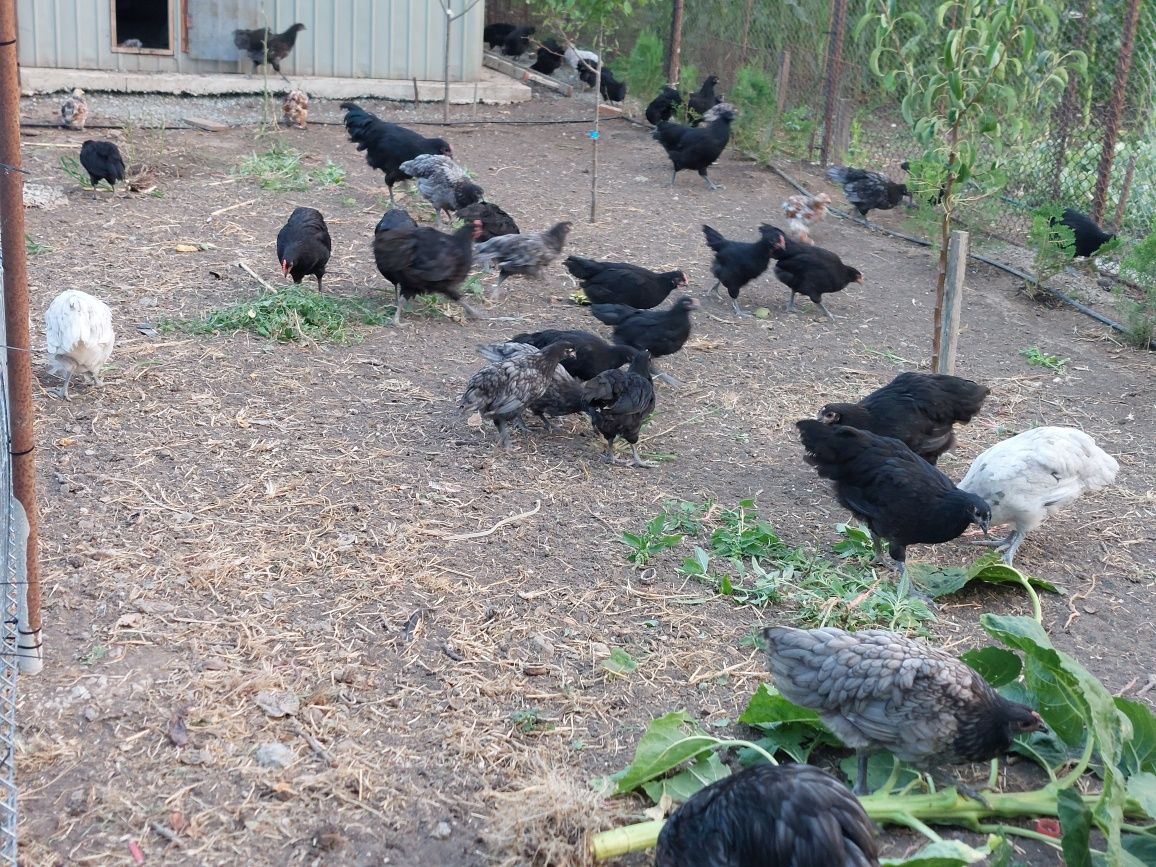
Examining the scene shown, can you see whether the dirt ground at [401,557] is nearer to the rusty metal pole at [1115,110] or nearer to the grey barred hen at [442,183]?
the grey barred hen at [442,183]

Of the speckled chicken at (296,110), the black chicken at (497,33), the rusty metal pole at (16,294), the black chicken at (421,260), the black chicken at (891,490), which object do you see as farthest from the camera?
the black chicken at (497,33)

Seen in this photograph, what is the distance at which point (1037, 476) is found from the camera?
532cm

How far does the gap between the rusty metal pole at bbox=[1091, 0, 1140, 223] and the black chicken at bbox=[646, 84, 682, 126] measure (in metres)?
5.81

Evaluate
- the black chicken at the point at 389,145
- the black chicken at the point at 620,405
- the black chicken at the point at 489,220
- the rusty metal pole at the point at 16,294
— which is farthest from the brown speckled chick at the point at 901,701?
the black chicken at the point at 389,145

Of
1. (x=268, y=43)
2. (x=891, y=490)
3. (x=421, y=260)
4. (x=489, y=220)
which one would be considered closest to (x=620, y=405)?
(x=891, y=490)

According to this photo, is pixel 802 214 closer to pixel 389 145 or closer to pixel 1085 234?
pixel 1085 234

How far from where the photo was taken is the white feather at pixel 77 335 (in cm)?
610

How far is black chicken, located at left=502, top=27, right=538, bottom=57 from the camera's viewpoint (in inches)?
814

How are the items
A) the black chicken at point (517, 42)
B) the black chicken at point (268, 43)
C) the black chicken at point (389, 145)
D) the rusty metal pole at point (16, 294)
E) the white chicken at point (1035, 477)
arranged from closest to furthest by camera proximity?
the rusty metal pole at point (16, 294), the white chicken at point (1035, 477), the black chicken at point (389, 145), the black chicken at point (268, 43), the black chicken at point (517, 42)

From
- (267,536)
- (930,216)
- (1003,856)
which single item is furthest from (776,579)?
(930,216)

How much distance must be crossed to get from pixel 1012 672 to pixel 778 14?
47.5 feet

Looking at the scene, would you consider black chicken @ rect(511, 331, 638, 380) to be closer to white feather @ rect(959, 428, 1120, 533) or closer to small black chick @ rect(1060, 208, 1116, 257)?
white feather @ rect(959, 428, 1120, 533)

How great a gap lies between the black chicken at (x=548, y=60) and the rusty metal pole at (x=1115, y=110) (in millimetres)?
11431

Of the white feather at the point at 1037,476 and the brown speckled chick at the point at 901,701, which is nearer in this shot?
the brown speckled chick at the point at 901,701
